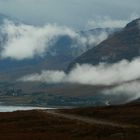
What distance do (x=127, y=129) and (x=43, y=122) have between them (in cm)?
2807

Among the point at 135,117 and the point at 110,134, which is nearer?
the point at 110,134

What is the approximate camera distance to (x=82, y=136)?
70.7m

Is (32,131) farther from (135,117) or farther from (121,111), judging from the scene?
(121,111)

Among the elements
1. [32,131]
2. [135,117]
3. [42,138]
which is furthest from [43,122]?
[42,138]

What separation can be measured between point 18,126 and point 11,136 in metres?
18.3

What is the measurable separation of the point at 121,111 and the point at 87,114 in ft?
24.0

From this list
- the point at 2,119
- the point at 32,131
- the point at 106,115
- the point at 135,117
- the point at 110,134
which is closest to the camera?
the point at 110,134

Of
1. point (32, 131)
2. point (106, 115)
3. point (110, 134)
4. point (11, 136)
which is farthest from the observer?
point (106, 115)

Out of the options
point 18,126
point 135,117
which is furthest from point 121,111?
point 18,126

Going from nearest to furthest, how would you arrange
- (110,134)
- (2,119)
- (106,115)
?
(110,134) < (106,115) < (2,119)

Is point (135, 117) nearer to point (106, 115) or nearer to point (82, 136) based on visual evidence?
point (106, 115)

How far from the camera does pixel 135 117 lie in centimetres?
8988

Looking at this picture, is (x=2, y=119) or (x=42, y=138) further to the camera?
(x=2, y=119)

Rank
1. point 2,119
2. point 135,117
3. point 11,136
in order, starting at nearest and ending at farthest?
point 11,136 → point 135,117 → point 2,119
